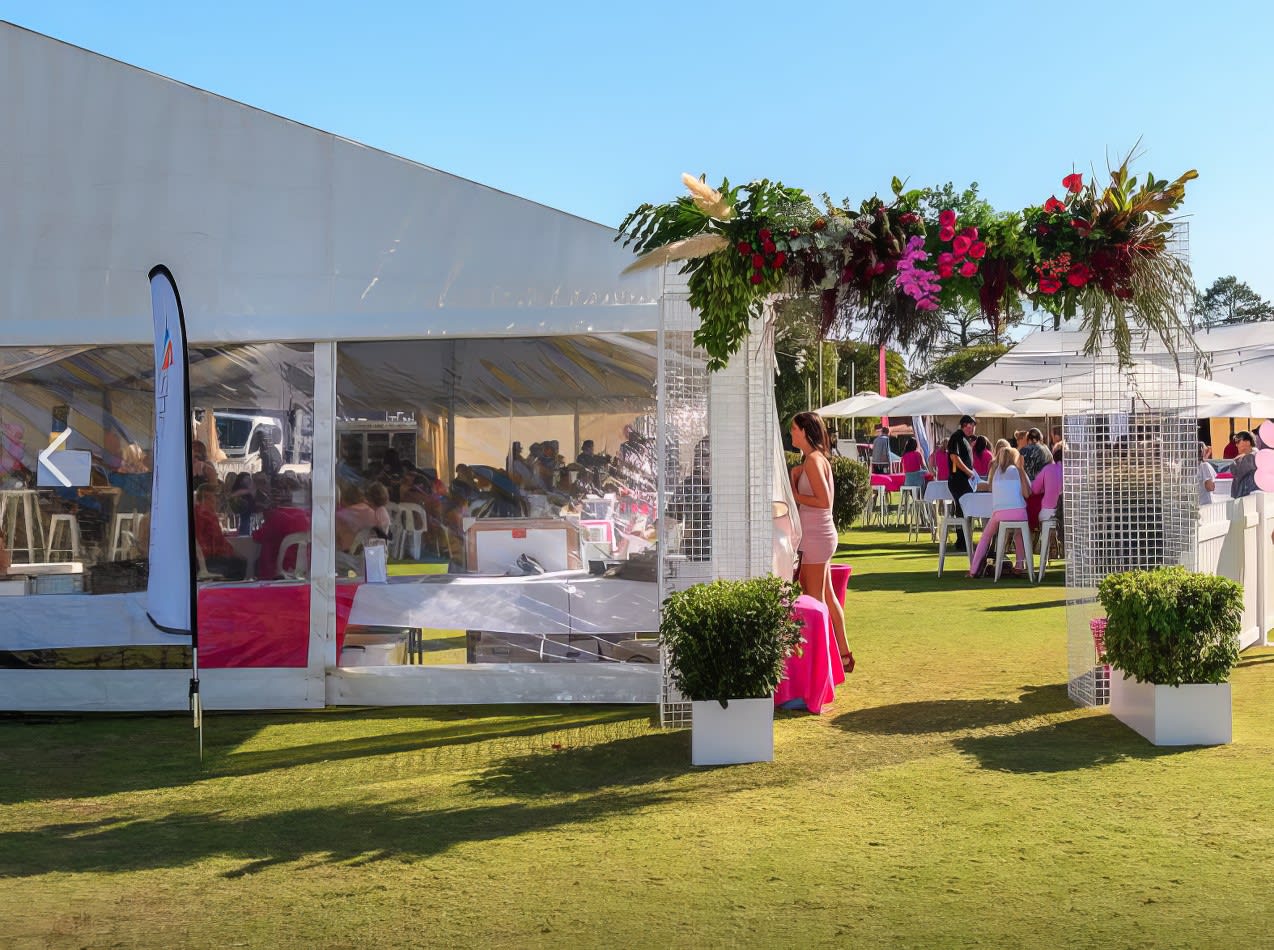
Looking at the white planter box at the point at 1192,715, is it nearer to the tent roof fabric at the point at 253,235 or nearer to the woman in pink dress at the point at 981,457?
the tent roof fabric at the point at 253,235

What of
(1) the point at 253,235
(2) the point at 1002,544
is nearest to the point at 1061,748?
(1) the point at 253,235

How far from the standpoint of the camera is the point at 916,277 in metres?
6.44

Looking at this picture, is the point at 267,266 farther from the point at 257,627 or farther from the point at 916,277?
the point at 916,277

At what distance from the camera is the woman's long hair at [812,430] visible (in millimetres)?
8172

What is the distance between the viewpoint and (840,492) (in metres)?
20.1

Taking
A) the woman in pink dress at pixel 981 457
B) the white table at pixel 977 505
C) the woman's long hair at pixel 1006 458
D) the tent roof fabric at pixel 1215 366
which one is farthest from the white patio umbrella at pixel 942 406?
the woman's long hair at pixel 1006 458

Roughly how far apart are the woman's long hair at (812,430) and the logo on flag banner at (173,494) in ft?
12.3

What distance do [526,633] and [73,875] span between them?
3.30 m

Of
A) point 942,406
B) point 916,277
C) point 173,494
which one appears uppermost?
point 942,406

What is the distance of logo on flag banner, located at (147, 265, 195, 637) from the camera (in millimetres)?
6051

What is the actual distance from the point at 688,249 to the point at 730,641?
1888 millimetres

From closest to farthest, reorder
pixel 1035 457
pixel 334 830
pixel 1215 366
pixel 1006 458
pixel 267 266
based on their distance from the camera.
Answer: pixel 334 830 < pixel 267 266 < pixel 1006 458 < pixel 1035 457 < pixel 1215 366

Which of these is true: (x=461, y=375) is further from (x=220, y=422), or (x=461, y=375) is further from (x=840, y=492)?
(x=840, y=492)

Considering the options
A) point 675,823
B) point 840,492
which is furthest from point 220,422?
point 840,492
